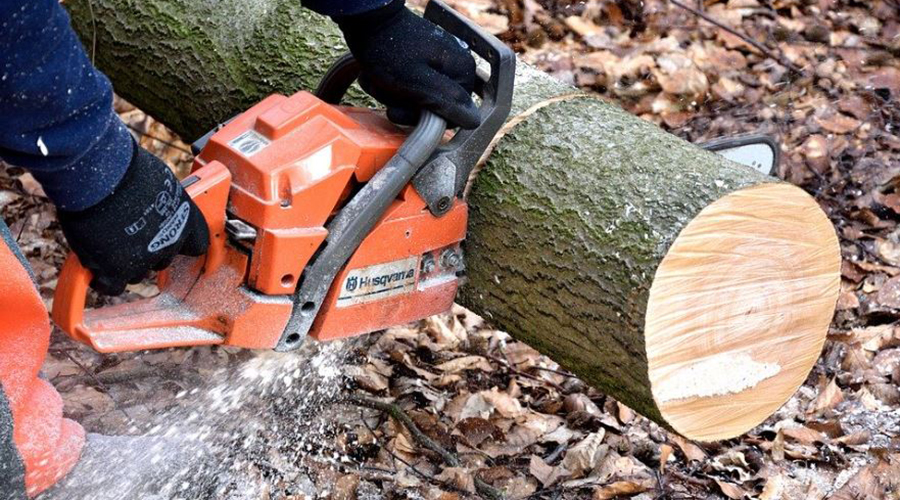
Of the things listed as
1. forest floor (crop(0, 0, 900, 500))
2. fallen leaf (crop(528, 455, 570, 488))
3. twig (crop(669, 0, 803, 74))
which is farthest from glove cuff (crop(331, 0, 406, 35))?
twig (crop(669, 0, 803, 74))

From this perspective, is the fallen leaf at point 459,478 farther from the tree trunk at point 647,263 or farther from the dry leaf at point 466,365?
the dry leaf at point 466,365

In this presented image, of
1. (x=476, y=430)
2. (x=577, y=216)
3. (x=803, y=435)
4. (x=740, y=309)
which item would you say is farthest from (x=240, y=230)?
(x=803, y=435)

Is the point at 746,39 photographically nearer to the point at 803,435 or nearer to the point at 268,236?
the point at 803,435

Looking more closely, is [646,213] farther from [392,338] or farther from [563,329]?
[392,338]

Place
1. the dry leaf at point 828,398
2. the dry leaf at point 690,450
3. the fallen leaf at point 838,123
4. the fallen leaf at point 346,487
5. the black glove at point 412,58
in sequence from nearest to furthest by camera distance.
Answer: the black glove at point 412,58, the fallen leaf at point 346,487, the dry leaf at point 690,450, the dry leaf at point 828,398, the fallen leaf at point 838,123

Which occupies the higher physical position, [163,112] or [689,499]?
[163,112]

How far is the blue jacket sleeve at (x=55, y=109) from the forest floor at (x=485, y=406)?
118 cm

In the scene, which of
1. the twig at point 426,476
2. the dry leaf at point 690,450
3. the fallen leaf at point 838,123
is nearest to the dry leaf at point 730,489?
the dry leaf at point 690,450

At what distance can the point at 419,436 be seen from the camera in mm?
3135

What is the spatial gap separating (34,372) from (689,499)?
191cm

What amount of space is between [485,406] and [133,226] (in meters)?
1.53

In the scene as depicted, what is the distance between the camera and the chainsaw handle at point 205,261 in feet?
7.18

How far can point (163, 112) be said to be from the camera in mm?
3783

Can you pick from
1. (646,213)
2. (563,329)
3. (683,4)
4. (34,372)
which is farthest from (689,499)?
(683,4)
